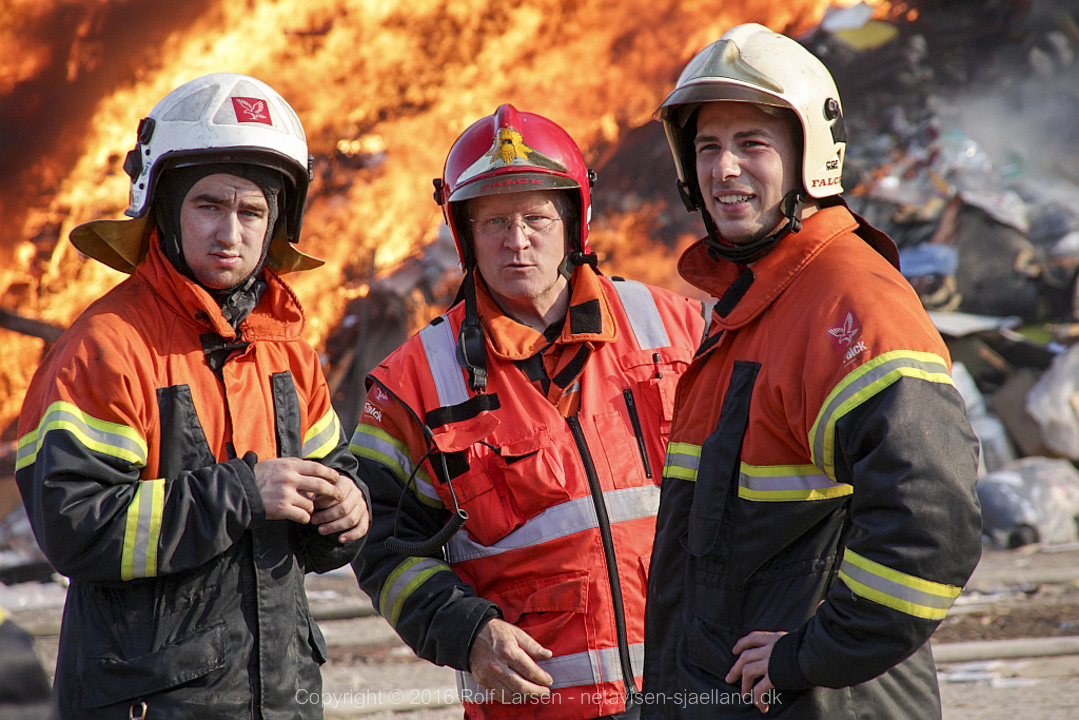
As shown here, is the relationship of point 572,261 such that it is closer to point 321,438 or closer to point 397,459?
point 397,459

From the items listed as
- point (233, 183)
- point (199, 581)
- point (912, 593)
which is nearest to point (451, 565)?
point (199, 581)

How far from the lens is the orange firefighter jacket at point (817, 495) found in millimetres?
1742

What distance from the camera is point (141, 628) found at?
7.57 feet

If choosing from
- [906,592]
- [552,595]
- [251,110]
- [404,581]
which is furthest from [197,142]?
[906,592]

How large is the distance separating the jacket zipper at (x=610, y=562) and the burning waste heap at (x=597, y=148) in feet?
22.0

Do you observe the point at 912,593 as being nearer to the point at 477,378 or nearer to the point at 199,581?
the point at 477,378

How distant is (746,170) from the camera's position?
2.29 metres

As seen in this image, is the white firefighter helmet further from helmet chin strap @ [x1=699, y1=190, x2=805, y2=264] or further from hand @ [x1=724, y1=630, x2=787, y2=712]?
hand @ [x1=724, y1=630, x2=787, y2=712]

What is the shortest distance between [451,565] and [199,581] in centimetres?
71

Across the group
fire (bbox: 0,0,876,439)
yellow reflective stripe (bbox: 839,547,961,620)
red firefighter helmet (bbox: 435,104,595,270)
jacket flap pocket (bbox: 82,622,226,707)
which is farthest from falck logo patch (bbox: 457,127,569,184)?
fire (bbox: 0,0,876,439)

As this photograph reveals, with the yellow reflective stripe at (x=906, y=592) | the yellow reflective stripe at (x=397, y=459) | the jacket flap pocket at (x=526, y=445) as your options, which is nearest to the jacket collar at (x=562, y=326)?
the jacket flap pocket at (x=526, y=445)

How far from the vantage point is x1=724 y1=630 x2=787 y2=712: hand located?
1.89m

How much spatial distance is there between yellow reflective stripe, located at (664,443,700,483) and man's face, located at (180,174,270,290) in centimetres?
126

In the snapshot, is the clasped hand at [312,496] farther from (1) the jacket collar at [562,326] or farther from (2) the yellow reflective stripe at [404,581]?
(1) the jacket collar at [562,326]
